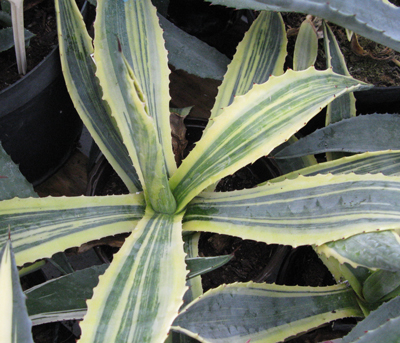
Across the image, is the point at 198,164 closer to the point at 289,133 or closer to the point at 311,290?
the point at 289,133

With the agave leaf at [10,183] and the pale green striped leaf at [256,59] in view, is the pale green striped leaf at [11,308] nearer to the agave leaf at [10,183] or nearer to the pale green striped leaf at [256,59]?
the agave leaf at [10,183]

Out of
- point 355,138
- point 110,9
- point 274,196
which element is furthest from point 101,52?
point 355,138

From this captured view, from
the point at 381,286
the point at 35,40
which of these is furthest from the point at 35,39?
the point at 381,286

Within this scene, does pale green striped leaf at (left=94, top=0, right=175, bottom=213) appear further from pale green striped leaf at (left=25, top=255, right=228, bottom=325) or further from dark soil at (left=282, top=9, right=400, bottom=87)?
dark soil at (left=282, top=9, right=400, bottom=87)

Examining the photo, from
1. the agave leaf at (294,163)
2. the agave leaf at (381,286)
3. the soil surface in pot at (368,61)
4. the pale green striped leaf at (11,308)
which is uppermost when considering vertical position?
the soil surface in pot at (368,61)

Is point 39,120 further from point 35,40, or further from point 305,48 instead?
point 305,48

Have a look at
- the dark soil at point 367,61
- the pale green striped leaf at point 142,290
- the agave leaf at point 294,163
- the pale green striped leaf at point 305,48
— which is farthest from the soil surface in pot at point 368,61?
the pale green striped leaf at point 142,290

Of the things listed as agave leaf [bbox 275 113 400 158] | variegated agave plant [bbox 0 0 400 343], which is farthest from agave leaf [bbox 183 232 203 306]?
agave leaf [bbox 275 113 400 158]
